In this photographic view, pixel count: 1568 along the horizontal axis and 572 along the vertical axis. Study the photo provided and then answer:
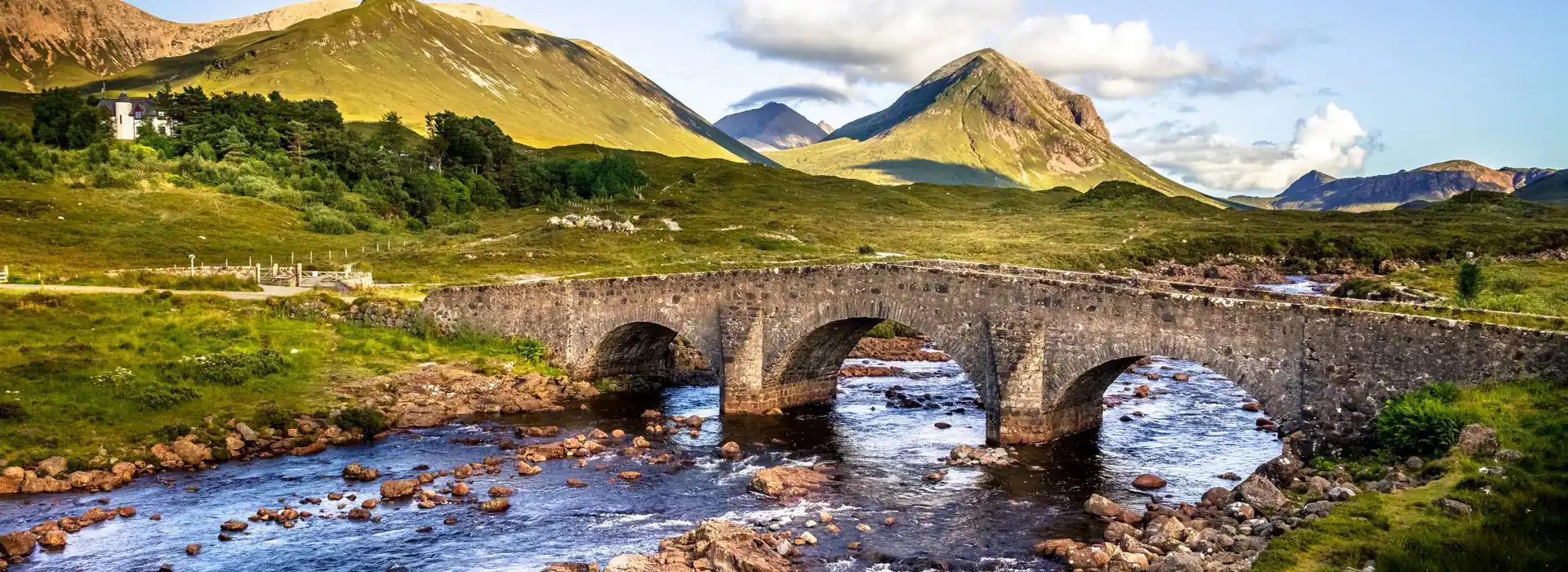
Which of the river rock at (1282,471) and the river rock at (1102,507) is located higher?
the river rock at (1282,471)

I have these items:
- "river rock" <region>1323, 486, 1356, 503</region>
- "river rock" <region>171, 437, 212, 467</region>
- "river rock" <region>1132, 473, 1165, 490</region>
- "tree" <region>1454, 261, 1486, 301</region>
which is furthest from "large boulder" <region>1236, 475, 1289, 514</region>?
"river rock" <region>171, 437, 212, 467</region>

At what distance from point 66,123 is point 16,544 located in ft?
306

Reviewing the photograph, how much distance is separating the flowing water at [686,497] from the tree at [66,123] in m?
81.7

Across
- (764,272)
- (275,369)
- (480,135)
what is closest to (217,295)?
(275,369)

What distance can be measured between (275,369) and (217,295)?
10.6 meters

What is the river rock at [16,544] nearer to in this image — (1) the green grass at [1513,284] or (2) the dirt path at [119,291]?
(2) the dirt path at [119,291]

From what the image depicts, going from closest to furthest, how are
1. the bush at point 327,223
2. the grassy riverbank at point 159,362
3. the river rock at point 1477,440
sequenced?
1. the river rock at point 1477,440
2. the grassy riverbank at point 159,362
3. the bush at point 327,223

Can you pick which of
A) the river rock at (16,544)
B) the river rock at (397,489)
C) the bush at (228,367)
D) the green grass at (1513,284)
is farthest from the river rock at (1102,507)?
the bush at (228,367)

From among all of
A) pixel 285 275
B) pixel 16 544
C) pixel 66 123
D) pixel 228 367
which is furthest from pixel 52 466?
pixel 66 123

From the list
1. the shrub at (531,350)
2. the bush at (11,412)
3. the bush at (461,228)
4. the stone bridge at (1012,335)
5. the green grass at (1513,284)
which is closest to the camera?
the stone bridge at (1012,335)

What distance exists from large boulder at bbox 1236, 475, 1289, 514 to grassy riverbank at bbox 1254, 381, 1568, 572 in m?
2.05

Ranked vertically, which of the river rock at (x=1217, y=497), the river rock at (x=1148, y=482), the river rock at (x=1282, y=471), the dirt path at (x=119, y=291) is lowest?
the river rock at (x=1148, y=482)

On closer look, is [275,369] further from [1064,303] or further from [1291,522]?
[1291,522]

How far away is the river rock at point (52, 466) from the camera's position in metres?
30.3
